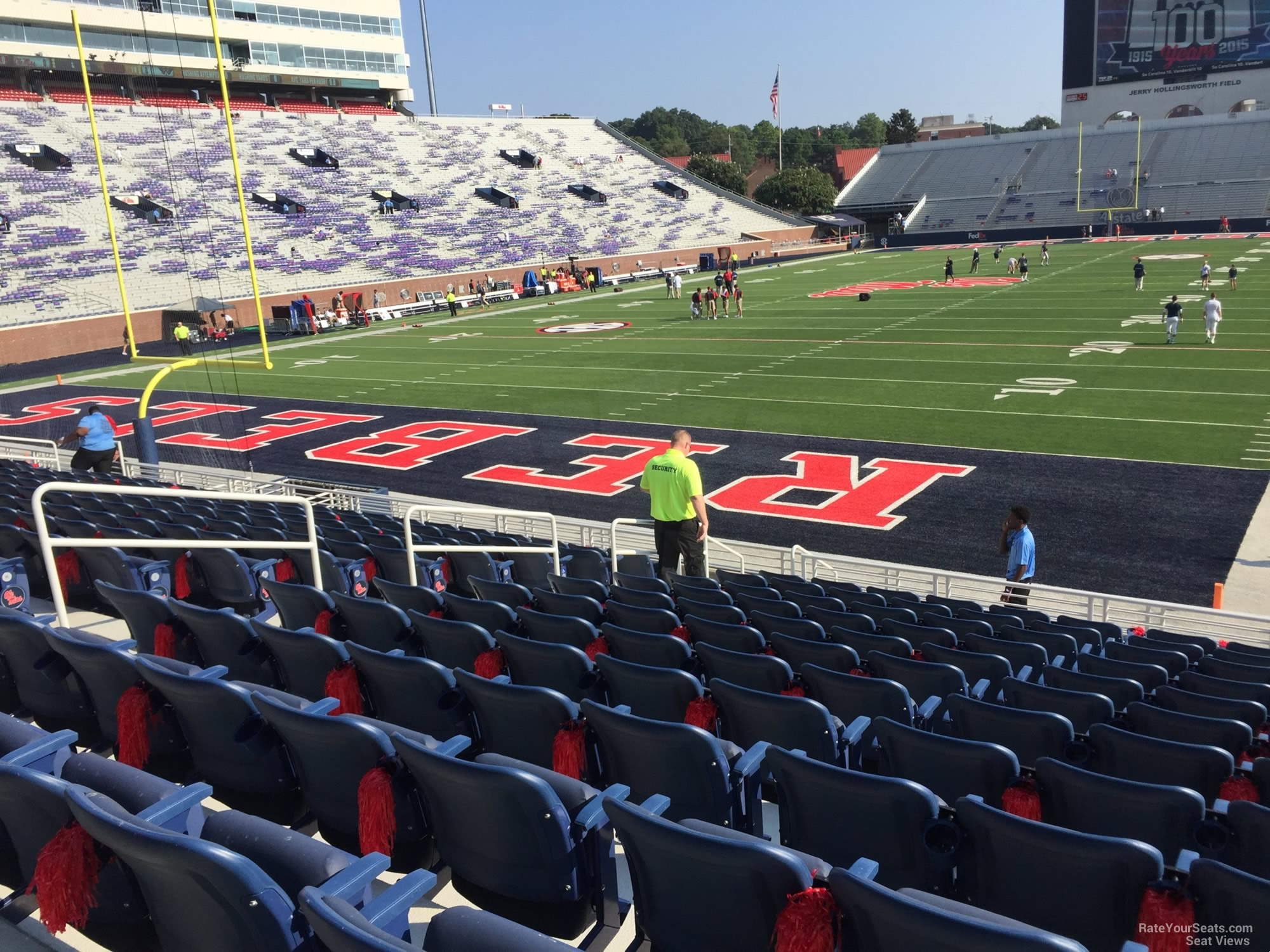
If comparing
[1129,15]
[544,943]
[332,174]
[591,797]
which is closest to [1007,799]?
[591,797]

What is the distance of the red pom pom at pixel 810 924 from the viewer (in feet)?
8.96

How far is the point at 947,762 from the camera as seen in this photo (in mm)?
4113

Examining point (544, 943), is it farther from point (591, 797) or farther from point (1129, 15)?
point (1129, 15)

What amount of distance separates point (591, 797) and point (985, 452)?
14.6 metres

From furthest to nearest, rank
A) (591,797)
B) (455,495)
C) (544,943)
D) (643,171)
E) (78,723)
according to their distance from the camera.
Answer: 1. (643,171)
2. (455,495)
3. (78,723)
4. (591,797)
5. (544,943)

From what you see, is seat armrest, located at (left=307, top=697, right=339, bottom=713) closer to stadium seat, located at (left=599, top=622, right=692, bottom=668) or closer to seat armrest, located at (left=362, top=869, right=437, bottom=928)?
seat armrest, located at (left=362, top=869, right=437, bottom=928)

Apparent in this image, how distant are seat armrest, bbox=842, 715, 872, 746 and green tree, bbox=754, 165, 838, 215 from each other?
79.8m

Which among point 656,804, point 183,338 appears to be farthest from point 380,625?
point 183,338

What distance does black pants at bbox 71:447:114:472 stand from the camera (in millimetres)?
13719

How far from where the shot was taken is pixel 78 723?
4871mm

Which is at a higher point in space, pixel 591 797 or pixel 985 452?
pixel 591 797

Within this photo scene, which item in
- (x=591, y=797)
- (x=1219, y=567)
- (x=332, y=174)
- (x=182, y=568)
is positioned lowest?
(x=1219, y=567)

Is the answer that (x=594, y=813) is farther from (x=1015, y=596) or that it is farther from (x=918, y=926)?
(x=1015, y=596)

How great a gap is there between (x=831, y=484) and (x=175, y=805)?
43.7 feet
